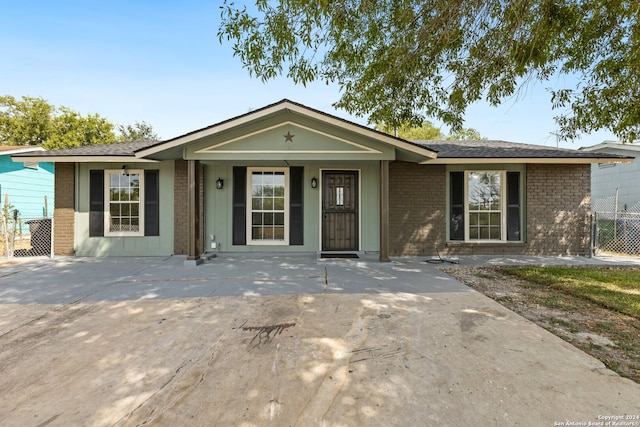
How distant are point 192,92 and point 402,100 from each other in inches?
474

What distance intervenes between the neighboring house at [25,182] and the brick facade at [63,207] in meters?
5.28

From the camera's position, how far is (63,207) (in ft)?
26.9

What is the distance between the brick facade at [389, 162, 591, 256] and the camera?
27.4ft

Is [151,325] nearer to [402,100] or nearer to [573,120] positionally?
[402,100]

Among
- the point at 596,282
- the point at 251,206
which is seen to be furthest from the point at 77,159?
the point at 596,282

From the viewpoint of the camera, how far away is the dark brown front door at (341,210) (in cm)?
841

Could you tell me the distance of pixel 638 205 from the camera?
11.8m

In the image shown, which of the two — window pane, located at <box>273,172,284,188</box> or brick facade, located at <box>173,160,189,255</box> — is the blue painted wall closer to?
brick facade, located at <box>173,160,189,255</box>

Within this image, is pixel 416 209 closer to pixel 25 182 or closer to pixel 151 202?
pixel 151 202

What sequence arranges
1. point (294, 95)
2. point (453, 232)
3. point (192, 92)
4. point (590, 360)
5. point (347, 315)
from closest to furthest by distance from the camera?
1. point (590, 360)
2. point (347, 315)
3. point (294, 95)
4. point (453, 232)
5. point (192, 92)

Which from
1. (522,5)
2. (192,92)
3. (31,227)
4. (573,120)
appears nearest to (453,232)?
(573,120)

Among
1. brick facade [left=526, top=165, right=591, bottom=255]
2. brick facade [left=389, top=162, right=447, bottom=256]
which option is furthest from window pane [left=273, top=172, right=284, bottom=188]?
brick facade [left=526, top=165, right=591, bottom=255]

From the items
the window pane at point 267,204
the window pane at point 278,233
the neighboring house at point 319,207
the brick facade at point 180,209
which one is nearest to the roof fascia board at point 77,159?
the neighboring house at point 319,207

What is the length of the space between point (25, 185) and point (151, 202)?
33.9ft
